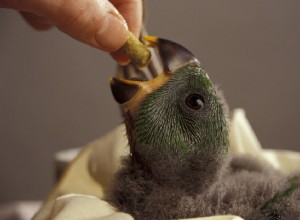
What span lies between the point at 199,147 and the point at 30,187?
4.03 feet

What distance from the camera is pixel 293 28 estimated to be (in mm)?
1463

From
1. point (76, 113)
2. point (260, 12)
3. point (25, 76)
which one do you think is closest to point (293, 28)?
point (260, 12)

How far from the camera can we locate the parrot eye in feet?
1.49

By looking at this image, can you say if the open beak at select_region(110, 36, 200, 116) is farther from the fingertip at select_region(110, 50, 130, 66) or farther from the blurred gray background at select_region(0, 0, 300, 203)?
the blurred gray background at select_region(0, 0, 300, 203)

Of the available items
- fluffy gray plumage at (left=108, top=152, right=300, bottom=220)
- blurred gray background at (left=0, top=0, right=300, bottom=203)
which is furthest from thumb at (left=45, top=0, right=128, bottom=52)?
blurred gray background at (left=0, top=0, right=300, bottom=203)

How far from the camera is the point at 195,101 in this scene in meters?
0.46

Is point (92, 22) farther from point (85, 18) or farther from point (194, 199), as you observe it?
point (194, 199)

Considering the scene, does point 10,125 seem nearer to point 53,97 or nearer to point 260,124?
point 53,97

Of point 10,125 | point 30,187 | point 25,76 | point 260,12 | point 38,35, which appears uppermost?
point 260,12

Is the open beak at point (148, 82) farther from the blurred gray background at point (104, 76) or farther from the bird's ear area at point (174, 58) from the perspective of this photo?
the blurred gray background at point (104, 76)

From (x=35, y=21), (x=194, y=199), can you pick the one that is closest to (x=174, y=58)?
(x=194, y=199)

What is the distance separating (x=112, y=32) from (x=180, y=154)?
0.44 feet

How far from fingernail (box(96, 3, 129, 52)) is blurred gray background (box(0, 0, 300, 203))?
3.06ft

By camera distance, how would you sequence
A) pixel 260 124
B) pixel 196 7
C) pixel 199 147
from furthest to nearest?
1. pixel 260 124
2. pixel 196 7
3. pixel 199 147
